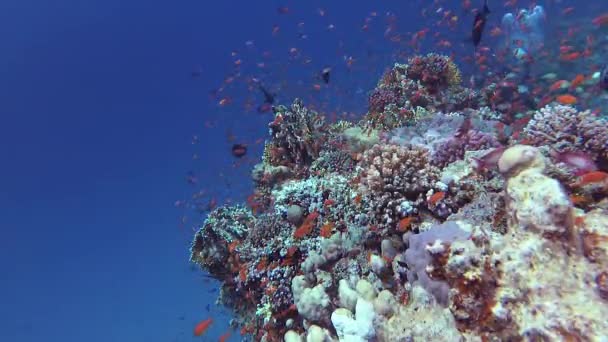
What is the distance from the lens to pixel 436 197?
498 centimetres

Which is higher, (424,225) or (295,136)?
(295,136)

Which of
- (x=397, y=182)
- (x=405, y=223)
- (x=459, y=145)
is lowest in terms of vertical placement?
(x=405, y=223)

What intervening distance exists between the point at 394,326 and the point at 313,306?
1379mm

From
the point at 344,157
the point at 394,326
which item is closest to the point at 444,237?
the point at 394,326

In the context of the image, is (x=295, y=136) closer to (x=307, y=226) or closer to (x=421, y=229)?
(x=307, y=226)

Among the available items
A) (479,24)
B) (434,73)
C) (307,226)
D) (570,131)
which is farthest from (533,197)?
(434,73)

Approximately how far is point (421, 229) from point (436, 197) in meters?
0.39

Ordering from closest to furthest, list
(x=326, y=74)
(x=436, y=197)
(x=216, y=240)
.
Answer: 1. (x=436, y=197)
2. (x=216, y=240)
3. (x=326, y=74)

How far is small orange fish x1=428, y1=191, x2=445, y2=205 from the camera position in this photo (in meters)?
4.97

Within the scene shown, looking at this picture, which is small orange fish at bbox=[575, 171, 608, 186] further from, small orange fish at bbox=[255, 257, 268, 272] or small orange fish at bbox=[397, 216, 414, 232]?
small orange fish at bbox=[255, 257, 268, 272]

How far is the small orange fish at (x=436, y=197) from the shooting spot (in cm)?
497

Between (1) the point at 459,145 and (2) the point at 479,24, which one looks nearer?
(1) the point at 459,145

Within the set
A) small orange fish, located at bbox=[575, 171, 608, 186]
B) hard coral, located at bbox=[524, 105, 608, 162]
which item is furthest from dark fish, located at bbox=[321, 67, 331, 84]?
small orange fish, located at bbox=[575, 171, 608, 186]

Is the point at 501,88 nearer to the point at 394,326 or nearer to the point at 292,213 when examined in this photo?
the point at 292,213
